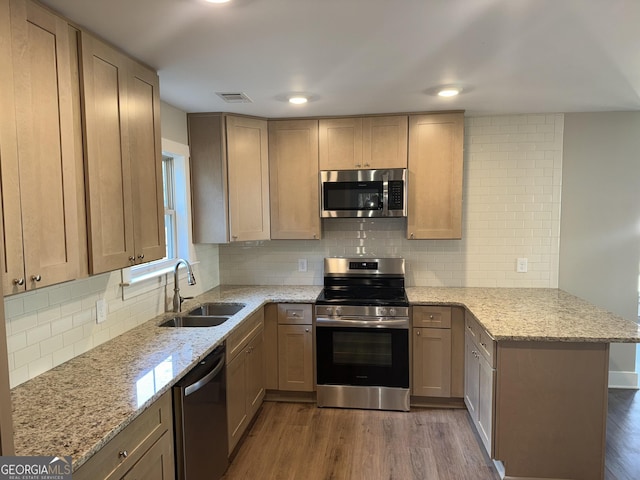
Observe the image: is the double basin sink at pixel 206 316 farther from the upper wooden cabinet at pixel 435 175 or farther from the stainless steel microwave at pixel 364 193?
the upper wooden cabinet at pixel 435 175

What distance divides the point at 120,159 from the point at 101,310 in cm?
85

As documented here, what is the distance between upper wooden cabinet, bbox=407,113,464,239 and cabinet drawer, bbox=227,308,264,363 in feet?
4.76

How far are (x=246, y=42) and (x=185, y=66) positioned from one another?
501 mm

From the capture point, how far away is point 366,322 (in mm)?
3176

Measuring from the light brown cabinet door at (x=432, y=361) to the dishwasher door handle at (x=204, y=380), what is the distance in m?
1.62

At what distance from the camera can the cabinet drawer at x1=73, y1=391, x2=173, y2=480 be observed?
128 centimetres

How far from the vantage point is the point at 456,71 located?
7.61 feet

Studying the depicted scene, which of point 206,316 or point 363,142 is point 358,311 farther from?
point 363,142

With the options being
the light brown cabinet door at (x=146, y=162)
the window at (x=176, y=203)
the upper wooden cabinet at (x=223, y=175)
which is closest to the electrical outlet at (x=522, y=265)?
the upper wooden cabinet at (x=223, y=175)

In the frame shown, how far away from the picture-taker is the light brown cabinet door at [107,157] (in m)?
1.72

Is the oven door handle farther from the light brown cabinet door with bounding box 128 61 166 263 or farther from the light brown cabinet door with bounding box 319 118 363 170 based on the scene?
the light brown cabinet door with bounding box 128 61 166 263

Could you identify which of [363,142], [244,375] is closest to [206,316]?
[244,375]

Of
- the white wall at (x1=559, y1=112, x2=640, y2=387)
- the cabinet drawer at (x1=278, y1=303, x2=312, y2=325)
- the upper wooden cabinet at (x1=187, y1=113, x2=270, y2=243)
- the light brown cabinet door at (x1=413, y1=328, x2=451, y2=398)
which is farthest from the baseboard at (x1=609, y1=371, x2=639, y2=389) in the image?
the upper wooden cabinet at (x1=187, y1=113, x2=270, y2=243)

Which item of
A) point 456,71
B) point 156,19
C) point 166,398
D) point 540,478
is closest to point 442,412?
point 540,478
